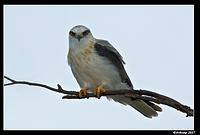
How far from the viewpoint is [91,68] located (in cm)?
648

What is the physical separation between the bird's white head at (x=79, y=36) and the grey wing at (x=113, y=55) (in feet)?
0.79

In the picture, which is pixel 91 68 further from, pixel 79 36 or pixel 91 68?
pixel 79 36

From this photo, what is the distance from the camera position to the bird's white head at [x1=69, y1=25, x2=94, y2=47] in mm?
6770

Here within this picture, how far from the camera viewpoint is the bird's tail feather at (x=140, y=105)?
671 cm

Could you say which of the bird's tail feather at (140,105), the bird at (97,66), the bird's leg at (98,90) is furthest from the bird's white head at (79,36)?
the bird's tail feather at (140,105)

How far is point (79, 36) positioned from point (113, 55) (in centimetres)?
79

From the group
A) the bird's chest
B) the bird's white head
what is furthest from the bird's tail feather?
the bird's white head

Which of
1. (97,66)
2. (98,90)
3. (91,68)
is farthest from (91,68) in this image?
(98,90)

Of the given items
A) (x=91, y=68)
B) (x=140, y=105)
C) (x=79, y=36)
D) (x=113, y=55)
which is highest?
(x=79, y=36)

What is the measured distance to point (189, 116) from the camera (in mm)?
3949

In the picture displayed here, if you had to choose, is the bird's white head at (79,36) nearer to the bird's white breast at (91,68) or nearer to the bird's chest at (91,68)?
the bird's white breast at (91,68)

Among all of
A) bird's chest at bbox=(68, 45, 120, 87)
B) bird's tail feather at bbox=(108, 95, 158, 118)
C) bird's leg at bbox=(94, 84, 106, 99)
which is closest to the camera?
bird's leg at bbox=(94, 84, 106, 99)

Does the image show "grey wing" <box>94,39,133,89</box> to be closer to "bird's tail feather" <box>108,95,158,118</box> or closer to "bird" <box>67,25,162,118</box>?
"bird" <box>67,25,162,118</box>

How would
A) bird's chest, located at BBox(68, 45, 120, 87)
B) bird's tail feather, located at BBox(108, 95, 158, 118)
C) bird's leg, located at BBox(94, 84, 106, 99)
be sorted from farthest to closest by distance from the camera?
bird's tail feather, located at BBox(108, 95, 158, 118) → bird's chest, located at BBox(68, 45, 120, 87) → bird's leg, located at BBox(94, 84, 106, 99)
